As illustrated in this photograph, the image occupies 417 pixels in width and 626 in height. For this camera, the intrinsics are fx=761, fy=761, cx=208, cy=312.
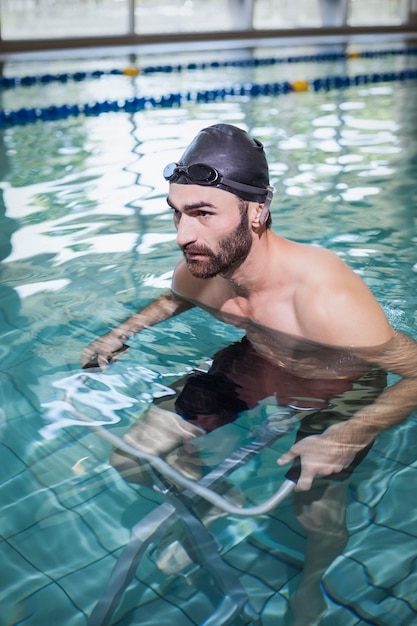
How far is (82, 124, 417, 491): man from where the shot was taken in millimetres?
2238

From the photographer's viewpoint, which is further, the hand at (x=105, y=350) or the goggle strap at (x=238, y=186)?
the hand at (x=105, y=350)

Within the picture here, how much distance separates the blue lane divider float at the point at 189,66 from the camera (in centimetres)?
1131

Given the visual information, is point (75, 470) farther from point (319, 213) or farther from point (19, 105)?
point (19, 105)

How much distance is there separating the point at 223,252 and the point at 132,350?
3.04 ft

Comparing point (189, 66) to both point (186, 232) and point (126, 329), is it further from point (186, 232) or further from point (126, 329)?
point (186, 232)

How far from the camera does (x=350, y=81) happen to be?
11.3 m

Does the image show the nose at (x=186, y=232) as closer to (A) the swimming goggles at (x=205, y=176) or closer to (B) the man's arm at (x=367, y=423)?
(A) the swimming goggles at (x=205, y=176)

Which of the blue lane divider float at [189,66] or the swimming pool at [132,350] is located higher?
the blue lane divider float at [189,66]

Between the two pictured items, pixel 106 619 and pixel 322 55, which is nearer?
pixel 106 619

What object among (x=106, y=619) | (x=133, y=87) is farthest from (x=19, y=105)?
(x=106, y=619)

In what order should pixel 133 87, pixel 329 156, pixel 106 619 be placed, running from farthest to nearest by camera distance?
pixel 133 87
pixel 329 156
pixel 106 619

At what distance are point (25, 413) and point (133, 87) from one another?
9.03 meters

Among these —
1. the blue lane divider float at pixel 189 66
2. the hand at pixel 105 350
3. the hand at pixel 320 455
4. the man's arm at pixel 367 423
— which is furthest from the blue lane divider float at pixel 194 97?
the hand at pixel 320 455

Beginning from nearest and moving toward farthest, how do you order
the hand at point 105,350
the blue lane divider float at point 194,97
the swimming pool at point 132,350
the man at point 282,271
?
the swimming pool at point 132,350
the man at point 282,271
the hand at point 105,350
the blue lane divider float at point 194,97
